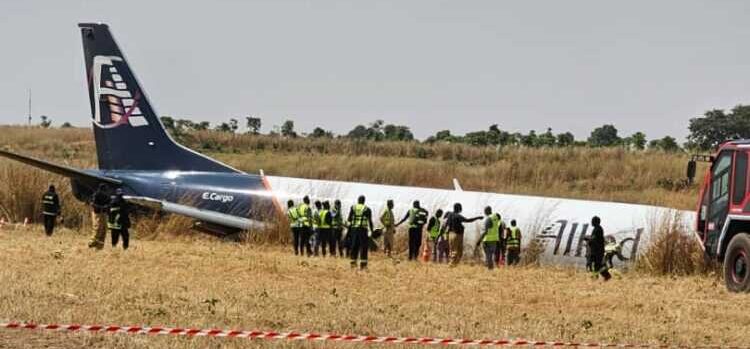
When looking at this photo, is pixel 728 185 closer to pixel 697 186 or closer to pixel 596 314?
pixel 596 314

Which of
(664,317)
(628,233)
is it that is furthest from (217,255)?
(664,317)

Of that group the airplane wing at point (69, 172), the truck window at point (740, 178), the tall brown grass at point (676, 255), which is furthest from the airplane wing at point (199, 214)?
the truck window at point (740, 178)

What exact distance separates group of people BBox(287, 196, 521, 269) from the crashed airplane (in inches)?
30.5

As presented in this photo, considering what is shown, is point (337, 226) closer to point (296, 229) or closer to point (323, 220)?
point (323, 220)

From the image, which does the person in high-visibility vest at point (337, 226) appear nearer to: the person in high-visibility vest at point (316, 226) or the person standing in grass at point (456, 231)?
the person in high-visibility vest at point (316, 226)

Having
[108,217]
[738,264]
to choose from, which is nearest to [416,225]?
[108,217]

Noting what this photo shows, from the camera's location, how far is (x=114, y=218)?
24.4 m

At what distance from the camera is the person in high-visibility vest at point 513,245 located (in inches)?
1033

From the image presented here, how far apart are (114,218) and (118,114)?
9.42 metres

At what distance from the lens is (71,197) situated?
36438 millimetres

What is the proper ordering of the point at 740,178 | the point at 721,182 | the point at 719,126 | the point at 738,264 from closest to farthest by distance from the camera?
the point at 740,178 < the point at 738,264 < the point at 721,182 < the point at 719,126

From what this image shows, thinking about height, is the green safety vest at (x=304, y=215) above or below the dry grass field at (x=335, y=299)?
above

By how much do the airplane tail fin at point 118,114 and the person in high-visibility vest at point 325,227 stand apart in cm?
728

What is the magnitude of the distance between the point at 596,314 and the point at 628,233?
9.62m
